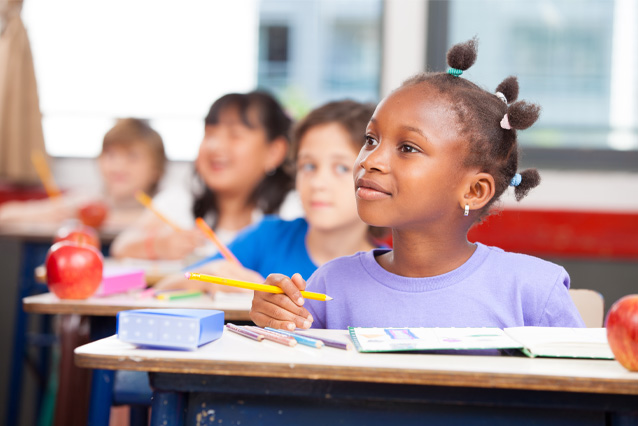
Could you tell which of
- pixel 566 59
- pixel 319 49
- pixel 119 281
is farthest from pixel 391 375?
pixel 319 49

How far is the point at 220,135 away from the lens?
8.64ft

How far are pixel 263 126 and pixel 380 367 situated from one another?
193 centimetres

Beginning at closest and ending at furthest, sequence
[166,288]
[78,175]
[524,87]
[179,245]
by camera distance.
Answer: [166,288] < [179,245] < [524,87] < [78,175]

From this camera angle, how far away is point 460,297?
1.19 meters

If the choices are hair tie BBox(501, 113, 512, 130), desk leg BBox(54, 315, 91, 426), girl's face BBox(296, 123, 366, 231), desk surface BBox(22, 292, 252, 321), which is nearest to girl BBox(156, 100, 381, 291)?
girl's face BBox(296, 123, 366, 231)

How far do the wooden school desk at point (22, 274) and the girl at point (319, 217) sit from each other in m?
1.38

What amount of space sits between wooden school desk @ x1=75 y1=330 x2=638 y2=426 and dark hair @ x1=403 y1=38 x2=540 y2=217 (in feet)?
1.46

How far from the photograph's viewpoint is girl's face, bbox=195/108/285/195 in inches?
103

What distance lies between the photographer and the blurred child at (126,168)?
3707mm

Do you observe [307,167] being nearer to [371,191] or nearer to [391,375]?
[371,191]

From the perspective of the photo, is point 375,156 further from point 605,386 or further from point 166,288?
point 166,288

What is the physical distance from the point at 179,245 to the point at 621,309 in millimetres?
1891

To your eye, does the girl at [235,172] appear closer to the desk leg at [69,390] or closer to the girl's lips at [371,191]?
the desk leg at [69,390]

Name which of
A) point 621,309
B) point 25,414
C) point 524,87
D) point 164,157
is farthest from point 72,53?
point 621,309
